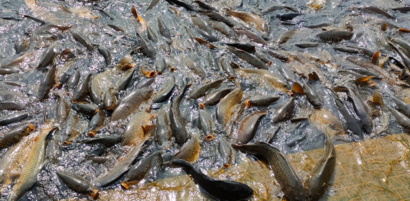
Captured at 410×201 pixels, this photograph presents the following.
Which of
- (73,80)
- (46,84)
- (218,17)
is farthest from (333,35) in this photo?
(46,84)

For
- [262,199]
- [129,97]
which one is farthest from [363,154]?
[129,97]

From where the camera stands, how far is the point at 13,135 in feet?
14.8

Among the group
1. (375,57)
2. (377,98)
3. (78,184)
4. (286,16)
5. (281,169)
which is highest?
(286,16)

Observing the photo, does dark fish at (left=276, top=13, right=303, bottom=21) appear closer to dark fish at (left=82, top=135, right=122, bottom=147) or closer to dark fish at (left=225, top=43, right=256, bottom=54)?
dark fish at (left=225, top=43, right=256, bottom=54)

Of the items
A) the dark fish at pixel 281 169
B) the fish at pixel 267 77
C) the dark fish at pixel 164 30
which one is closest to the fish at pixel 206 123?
the dark fish at pixel 281 169

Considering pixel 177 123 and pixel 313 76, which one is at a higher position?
pixel 313 76

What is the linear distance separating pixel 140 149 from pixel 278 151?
1.95 metres

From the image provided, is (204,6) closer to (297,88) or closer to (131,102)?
(297,88)

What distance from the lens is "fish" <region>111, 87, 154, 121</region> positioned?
495 centimetres

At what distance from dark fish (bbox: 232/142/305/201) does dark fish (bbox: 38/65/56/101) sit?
330 centimetres

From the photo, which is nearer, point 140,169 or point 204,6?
point 140,169

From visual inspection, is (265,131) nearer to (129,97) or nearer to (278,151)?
(278,151)

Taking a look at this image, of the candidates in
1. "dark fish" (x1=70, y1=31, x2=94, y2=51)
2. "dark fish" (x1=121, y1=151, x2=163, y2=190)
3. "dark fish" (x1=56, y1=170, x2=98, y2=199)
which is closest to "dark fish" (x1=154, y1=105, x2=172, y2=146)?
"dark fish" (x1=121, y1=151, x2=163, y2=190)

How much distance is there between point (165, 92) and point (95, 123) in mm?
1279
